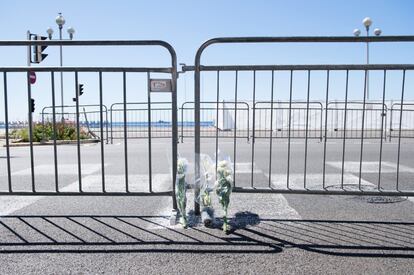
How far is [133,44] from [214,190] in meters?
1.74

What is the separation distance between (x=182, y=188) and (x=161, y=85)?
1116 millimetres

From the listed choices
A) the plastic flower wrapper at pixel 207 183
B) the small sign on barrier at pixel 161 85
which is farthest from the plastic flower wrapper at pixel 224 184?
the small sign on barrier at pixel 161 85

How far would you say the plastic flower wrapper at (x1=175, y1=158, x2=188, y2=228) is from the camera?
3.68 meters

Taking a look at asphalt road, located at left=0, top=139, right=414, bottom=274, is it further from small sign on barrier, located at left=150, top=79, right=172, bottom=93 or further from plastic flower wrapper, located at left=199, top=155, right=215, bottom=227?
small sign on barrier, located at left=150, top=79, right=172, bottom=93

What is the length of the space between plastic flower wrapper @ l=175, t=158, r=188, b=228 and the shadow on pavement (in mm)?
143

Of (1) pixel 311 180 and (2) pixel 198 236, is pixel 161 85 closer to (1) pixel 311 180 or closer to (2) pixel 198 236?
(2) pixel 198 236

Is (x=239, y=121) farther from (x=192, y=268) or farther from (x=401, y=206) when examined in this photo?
(x=192, y=268)

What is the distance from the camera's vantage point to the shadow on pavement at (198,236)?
3078 mm

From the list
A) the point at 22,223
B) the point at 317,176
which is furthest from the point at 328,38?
the point at 22,223

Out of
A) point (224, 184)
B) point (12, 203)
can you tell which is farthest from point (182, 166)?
point (12, 203)

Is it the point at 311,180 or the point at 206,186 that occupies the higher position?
the point at 206,186

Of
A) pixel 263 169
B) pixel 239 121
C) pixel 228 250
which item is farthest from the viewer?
pixel 239 121

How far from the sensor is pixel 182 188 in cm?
375

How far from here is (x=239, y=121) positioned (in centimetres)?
2577
